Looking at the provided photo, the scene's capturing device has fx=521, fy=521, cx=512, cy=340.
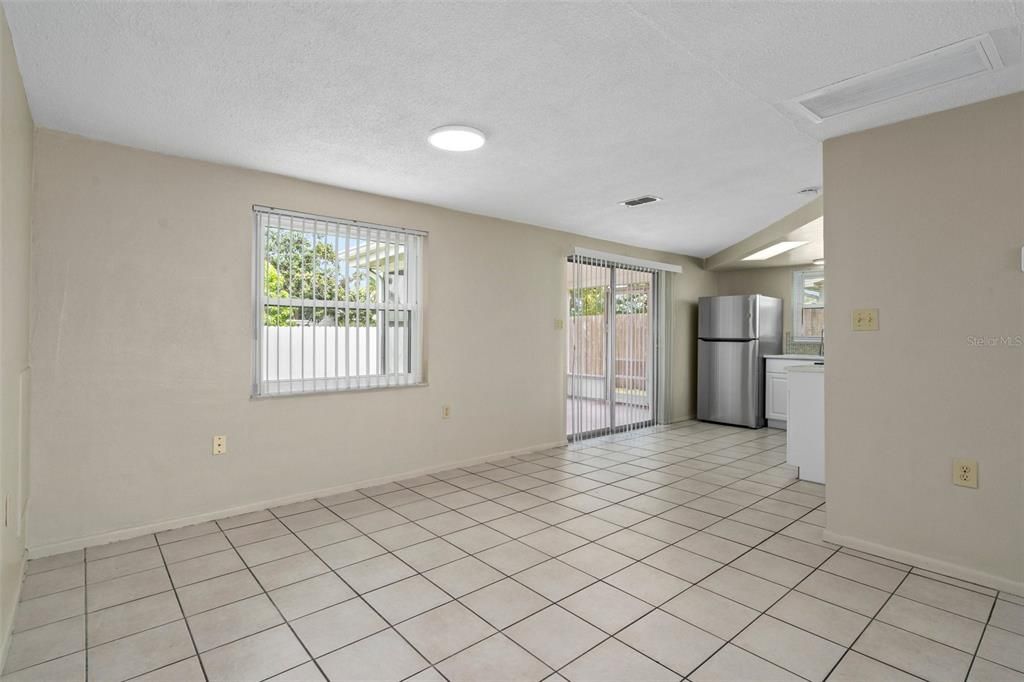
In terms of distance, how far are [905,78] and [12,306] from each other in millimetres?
3835

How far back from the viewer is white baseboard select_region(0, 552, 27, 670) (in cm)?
181

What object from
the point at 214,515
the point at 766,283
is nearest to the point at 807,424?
the point at 766,283

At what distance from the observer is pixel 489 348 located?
4656 millimetres

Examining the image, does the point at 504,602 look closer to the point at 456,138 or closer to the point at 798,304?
the point at 456,138

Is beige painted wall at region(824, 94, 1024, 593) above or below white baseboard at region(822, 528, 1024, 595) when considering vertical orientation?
above

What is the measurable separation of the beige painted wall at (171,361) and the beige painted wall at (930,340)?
2.81 metres

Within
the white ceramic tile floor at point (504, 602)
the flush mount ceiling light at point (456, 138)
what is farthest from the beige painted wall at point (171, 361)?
the flush mount ceiling light at point (456, 138)

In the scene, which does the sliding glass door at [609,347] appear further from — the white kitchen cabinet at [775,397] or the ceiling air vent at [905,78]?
the ceiling air vent at [905,78]

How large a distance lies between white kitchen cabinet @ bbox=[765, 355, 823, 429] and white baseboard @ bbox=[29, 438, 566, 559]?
371 centimetres

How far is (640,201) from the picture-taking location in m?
4.25

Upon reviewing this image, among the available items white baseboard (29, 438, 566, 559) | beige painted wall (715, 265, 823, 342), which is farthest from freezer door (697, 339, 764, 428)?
white baseboard (29, 438, 566, 559)

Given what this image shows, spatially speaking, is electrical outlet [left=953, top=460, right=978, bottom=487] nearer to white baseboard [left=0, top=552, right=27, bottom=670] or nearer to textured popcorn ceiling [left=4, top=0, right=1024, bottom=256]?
textured popcorn ceiling [left=4, top=0, right=1024, bottom=256]

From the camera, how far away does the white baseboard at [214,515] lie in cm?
270

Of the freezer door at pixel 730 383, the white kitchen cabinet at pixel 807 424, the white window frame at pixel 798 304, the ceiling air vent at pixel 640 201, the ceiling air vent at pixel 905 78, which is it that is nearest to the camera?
the ceiling air vent at pixel 905 78
